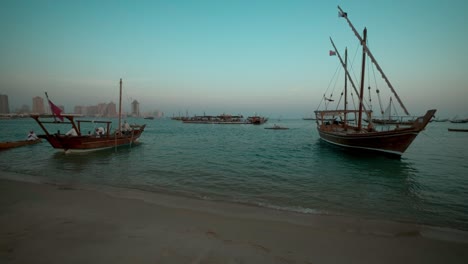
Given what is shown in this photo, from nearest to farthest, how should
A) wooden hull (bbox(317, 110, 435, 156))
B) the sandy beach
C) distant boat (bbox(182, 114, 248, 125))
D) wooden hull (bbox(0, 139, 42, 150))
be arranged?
the sandy beach, wooden hull (bbox(317, 110, 435, 156)), wooden hull (bbox(0, 139, 42, 150)), distant boat (bbox(182, 114, 248, 125))

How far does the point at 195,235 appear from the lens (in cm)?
475

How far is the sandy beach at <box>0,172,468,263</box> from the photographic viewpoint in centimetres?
389

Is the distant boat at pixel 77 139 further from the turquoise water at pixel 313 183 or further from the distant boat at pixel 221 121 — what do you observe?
the distant boat at pixel 221 121

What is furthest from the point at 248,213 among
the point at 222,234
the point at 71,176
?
the point at 71,176

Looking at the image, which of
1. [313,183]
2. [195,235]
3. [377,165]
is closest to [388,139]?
[377,165]

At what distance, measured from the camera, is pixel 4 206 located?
248 inches

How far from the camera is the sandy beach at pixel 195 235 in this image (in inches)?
153

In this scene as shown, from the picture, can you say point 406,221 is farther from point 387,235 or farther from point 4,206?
point 4,206

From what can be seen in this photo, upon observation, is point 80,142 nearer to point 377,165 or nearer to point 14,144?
point 14,144

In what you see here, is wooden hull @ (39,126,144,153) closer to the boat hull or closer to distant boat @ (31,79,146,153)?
A: distant boat @ (31,79,146,153)

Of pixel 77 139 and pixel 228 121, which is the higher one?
pixel 228 121

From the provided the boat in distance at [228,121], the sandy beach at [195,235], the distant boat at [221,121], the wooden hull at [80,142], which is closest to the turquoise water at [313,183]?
the sandy beach at [195,235]

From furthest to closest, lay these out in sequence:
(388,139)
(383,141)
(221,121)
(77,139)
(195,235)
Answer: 1. (221,121)
2. (77,139)
3. (383,141)
4. (388,139)
5. (195,235)

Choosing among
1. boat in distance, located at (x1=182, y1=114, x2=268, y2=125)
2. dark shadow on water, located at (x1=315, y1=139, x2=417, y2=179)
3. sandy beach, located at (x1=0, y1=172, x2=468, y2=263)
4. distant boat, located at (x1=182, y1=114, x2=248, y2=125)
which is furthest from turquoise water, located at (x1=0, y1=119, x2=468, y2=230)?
distant boat, located at (x1=182, y1=114, x2=248, y2=125)
